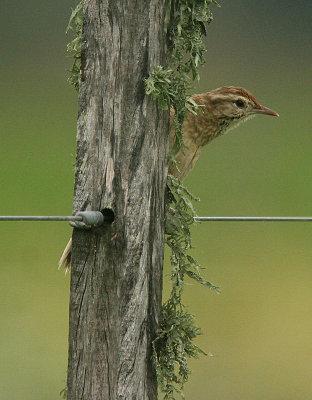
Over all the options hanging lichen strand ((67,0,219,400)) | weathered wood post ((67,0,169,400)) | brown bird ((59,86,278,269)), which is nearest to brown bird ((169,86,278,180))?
brown bird ((59,86,278,269))

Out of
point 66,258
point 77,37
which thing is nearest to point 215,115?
point 66,258

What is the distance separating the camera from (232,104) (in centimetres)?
491

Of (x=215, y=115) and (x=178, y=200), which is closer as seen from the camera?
(x=178, y=200)

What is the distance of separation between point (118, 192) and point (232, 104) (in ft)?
6.60

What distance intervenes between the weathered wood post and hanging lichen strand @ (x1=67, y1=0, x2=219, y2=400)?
0.21 ft

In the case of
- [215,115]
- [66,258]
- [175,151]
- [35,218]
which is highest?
[215,115]

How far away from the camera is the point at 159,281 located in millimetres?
3096

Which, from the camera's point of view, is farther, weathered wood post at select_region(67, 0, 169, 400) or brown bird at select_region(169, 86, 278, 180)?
brown bird at select_region(169, 86, 278, 180)

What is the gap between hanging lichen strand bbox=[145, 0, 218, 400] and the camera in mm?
3086

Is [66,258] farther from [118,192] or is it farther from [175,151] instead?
[118,192]

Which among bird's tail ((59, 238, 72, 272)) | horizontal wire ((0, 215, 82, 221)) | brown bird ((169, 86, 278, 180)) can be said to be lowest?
bird's tail ((59, 238, 72, 272))

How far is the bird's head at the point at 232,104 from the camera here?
489cm

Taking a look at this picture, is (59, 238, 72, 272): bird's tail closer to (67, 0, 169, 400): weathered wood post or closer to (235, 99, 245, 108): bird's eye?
(67, 0, 169, 400): weathered wood post

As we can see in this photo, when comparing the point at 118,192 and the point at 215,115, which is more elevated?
the point at 215,115
